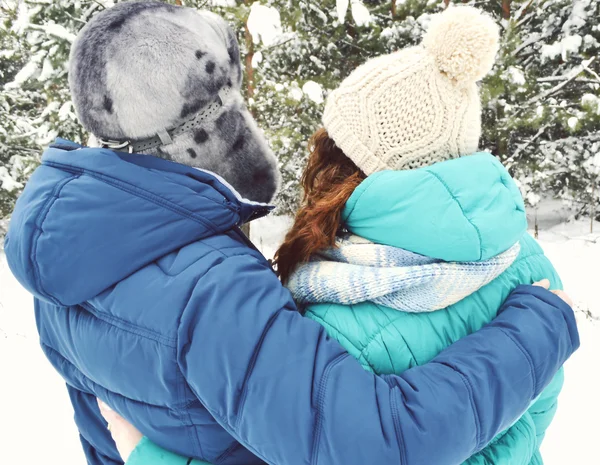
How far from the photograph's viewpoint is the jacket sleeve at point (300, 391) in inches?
31.6

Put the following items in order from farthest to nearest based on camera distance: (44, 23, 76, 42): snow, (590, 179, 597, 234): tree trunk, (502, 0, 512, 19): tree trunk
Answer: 1. (590, 179, 597, 234): tree trunk
2. (502, 0, 512, 19): tree trunk
3. (44, 23, 76, 42): snow

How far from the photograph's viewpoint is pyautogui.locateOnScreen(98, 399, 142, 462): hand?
41.2 inches

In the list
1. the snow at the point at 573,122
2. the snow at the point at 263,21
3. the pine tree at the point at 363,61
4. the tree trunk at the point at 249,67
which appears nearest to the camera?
the snow at the point at 263,21

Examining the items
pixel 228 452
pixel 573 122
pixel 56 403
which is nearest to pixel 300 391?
pixel 228 452

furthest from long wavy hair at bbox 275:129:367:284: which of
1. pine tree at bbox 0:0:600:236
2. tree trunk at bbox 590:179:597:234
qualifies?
tree trunk at bbox 590:179:597:234

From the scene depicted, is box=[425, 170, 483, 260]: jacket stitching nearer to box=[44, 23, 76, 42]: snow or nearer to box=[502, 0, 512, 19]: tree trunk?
box=[44, 23, 76, 42]: snow

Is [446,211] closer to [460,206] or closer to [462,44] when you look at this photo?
[460,206]

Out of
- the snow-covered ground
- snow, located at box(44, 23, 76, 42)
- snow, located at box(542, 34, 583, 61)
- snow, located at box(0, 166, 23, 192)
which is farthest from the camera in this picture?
snow, located at box(0, 166, 23, 192)

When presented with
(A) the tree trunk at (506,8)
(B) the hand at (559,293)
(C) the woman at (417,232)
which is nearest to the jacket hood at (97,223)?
(C) the woman at (417,232)

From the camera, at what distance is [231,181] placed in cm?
113

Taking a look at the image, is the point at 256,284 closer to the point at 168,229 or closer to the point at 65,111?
the point at 168,229

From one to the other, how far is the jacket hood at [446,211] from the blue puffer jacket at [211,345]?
206 mm

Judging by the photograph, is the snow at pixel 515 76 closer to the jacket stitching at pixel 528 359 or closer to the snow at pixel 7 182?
the jacket stitching at pixel 528 359

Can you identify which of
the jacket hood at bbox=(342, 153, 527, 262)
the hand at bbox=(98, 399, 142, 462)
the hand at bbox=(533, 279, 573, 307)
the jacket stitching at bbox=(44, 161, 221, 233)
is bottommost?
the hand at bbox=(98, 399, 142, 462)
